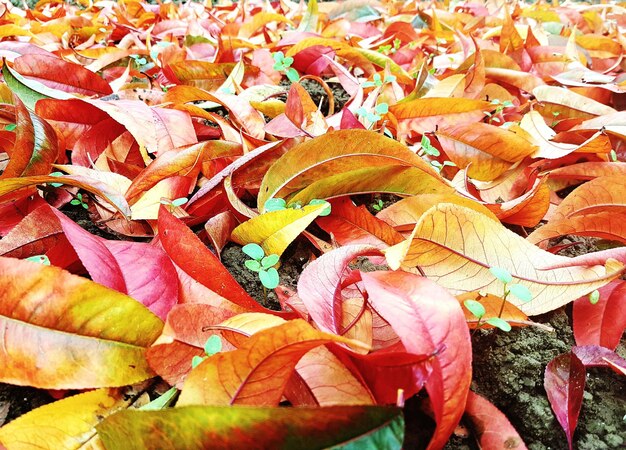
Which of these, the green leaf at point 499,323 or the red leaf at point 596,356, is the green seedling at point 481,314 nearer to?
the green leaf at point 499,323

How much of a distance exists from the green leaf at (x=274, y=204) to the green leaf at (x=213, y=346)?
0.24 metres

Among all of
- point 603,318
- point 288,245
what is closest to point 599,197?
point 603,318

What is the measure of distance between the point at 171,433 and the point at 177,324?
0.45 ft

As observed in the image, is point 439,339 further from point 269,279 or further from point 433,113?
point 433,113

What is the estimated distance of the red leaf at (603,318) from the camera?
587mm

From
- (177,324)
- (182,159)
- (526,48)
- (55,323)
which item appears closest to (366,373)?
(177,324)

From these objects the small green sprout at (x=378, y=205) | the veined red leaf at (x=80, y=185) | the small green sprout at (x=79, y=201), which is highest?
the veined red leaf at (x=80, y=185)

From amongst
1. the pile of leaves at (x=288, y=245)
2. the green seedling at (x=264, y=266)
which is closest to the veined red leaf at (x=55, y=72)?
the pile of leaves at (x=288, y=245)

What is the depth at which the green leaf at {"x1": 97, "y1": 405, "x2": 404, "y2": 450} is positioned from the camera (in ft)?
1.05

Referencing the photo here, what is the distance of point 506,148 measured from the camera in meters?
0.88

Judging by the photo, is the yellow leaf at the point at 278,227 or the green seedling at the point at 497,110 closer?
the yellow leaf at the point at 278,227

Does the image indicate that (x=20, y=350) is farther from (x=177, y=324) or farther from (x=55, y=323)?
(x=177, y=324)

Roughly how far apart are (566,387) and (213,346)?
0.36 meters

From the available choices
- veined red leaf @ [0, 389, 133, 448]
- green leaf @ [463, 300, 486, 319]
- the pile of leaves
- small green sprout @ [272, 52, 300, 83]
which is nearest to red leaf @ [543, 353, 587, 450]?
the pile of leaves
